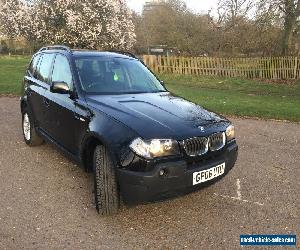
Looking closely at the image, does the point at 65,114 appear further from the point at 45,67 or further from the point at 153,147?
the point at 153,147

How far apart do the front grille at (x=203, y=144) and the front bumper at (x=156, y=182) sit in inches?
6.2

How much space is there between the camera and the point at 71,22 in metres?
28.5

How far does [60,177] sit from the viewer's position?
16.3 ft

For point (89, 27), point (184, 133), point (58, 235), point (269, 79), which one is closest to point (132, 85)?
point (184, 133)

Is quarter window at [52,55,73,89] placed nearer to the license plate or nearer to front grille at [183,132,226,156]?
→ front grille at [183,132,226,156]

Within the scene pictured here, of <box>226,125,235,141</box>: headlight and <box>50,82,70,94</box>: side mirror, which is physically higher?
<box>50,82,70,94</box>: side mirror

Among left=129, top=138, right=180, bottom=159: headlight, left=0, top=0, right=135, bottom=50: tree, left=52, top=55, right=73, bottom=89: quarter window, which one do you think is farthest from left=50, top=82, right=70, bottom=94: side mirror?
left=0, top=0, right=135, bottom=50: tree

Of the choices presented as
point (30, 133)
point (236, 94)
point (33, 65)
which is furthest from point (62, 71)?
point (236, 94)

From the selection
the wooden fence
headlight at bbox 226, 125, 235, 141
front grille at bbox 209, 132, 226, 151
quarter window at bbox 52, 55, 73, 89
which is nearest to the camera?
front grille at bbox 209, 132, 226, 151

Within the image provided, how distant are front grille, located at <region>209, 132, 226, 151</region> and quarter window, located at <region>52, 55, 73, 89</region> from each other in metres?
1.96

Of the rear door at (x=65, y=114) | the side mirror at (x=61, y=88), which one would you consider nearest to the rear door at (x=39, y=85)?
the rear door at (x=65, y=114)

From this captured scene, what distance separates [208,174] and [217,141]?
406 millimetres

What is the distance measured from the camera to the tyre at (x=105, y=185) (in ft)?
12.0

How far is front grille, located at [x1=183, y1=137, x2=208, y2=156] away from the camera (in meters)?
3.59
